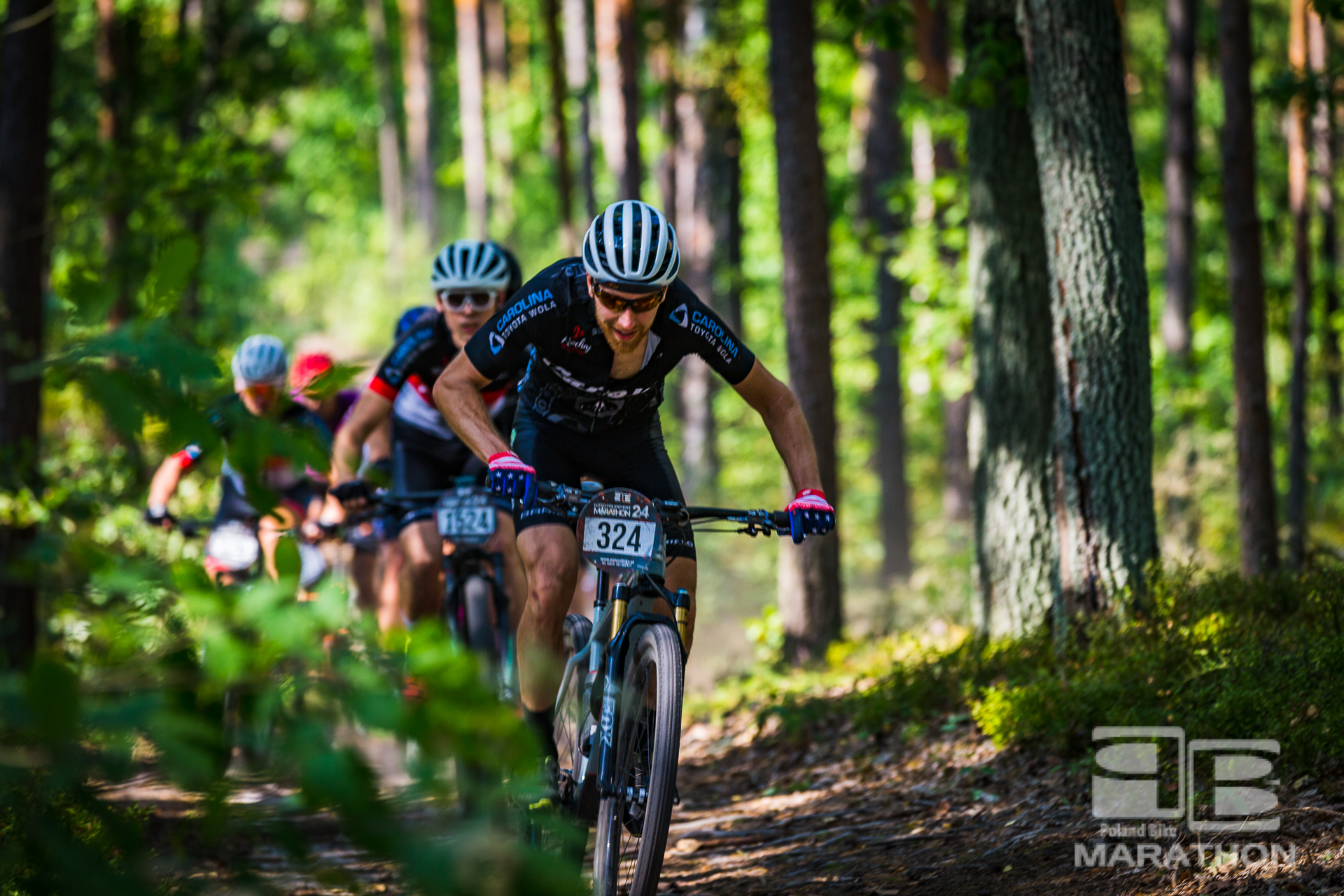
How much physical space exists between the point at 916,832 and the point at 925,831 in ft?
0.13

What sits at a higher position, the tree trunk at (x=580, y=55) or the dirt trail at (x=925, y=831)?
the tree trunk at (x=580, y=55)

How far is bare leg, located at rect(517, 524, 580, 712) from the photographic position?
4.73 metres

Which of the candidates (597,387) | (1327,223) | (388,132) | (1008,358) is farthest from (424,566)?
(388,132)

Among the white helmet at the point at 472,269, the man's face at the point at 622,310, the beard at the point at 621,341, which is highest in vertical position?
the white helmet at the point at 472,269

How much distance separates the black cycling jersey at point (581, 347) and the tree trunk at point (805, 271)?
15.3 feet

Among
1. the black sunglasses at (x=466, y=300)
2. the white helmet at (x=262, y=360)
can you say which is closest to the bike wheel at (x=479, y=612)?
the black sunglasses at (x=466, y=300)

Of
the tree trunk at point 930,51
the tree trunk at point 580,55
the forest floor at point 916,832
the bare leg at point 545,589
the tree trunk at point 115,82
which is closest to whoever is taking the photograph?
the forest floor at point 916,832

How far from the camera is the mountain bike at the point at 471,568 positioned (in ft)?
21.1

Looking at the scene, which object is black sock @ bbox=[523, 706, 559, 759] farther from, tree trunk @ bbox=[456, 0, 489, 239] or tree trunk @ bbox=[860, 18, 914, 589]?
tree trunk @ bbox=[456, 0, 489, 239]

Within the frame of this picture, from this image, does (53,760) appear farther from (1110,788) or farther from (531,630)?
(1110,788)

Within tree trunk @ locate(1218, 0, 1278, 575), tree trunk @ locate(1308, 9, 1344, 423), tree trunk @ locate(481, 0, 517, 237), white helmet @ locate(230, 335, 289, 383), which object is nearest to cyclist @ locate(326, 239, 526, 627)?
white helmet @ locate(230, 335, 289, 383)

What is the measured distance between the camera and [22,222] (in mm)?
9305

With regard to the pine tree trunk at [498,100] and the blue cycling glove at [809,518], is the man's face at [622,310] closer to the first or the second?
the blue cycling glove at [809,518]

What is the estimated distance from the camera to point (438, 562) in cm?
684
